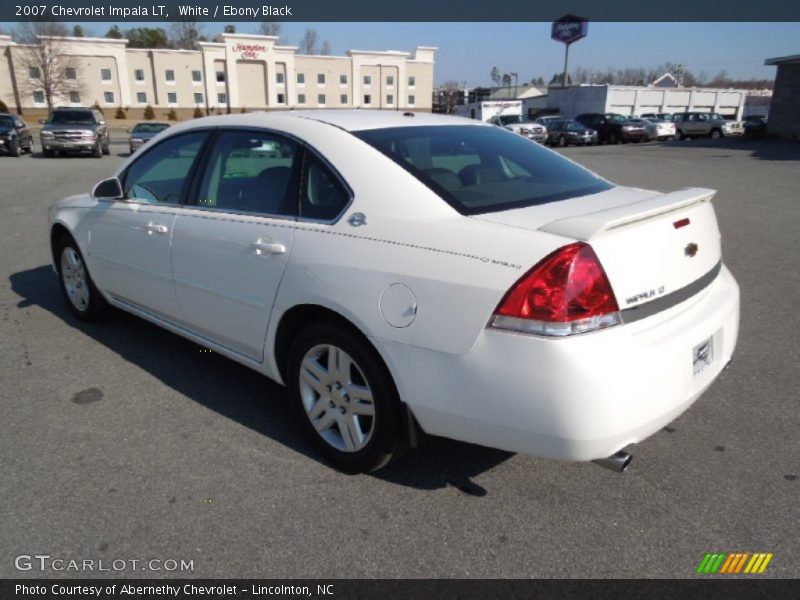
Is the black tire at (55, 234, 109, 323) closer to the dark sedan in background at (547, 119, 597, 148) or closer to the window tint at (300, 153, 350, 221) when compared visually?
the window tint at (300, 153, 350, 221)

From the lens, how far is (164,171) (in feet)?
13.6

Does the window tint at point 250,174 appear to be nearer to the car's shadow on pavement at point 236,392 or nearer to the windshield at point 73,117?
the car's shadow on pavement at point 236,392


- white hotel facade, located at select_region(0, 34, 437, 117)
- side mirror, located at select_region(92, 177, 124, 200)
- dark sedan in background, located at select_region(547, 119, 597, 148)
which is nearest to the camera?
side mirror, located at select_region(92, 177, 124, 200)

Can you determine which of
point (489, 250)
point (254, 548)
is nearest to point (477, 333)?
point (489, 250)

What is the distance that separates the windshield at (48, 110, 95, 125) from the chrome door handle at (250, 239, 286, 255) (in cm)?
2536

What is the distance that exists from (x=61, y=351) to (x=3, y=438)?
1.33 m

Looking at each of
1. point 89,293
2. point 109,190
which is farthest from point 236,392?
point 89,293

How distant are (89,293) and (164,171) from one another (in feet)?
4.61

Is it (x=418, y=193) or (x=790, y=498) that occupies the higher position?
(x=418, y=193)

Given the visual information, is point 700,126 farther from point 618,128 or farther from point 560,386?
point 560,386

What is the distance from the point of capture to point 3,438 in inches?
130

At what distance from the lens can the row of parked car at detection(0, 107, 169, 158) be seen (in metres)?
23.5

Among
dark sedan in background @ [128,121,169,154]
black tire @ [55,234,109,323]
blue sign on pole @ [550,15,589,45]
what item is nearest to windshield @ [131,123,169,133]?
dark sedan in background @ [128,121,169,154]

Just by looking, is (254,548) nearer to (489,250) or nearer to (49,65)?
(489,250)
